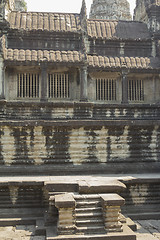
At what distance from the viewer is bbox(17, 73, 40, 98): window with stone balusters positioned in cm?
1340

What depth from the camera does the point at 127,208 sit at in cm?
777

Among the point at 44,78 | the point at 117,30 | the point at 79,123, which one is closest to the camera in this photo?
the point at 79,123

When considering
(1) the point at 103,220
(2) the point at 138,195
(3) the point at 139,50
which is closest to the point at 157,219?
(2) the point at 138,195

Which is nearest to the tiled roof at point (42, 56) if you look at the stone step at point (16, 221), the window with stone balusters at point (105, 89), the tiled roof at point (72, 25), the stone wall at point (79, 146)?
the tiled roof at point (72, 25)

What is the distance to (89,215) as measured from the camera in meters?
6.21

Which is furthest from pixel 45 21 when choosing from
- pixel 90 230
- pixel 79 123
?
pixel 90 230

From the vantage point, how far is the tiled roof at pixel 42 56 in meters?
12.9

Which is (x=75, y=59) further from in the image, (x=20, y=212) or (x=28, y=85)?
(x=20, y=212)

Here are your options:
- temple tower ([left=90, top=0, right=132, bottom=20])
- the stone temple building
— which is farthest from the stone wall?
temple tower ([left=90, top=0, right=132, bottom=20])

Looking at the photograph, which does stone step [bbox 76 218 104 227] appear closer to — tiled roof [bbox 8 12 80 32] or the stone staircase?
the stone staircase

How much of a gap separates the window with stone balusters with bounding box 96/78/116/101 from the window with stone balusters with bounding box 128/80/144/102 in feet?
2.74

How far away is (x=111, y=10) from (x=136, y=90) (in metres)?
15.6

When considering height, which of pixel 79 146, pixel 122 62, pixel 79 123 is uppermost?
pixel 122 62

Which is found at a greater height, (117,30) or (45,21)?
(45,21)
